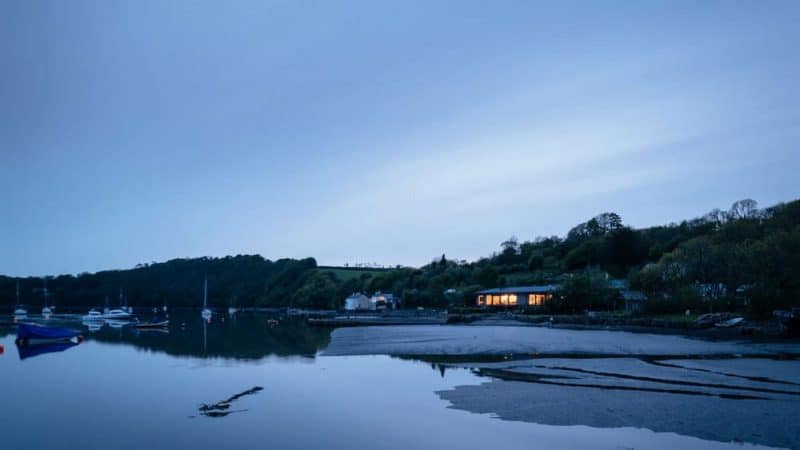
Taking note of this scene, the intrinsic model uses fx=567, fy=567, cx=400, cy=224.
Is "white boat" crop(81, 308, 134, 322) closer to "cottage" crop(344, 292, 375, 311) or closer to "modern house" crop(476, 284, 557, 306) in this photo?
"cottage" crop(344, 292, 375, 311)

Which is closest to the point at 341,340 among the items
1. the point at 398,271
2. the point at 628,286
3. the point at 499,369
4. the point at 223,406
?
the point at 499,369

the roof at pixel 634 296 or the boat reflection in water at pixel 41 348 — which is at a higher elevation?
the roof at pixel 634 296

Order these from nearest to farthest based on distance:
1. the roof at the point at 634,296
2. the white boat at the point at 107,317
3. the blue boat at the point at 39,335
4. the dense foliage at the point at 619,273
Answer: the blue boat at the point at 39,335 < the dense foliage at the point at 619,273 < the roof at the point at 634,296 < the white boat at the point at 107,317

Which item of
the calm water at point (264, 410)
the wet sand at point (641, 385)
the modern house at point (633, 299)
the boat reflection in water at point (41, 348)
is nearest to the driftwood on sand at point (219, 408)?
the calm water at point (264, 410)

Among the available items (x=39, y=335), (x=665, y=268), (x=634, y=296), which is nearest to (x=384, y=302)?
(x=634, y=296)

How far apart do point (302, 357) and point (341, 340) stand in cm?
1355

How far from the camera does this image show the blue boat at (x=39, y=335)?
49750 millimetres

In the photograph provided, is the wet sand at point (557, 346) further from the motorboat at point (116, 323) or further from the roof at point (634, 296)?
the motorboat at point (116, 323)

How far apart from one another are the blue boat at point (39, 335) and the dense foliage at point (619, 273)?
2122 inches

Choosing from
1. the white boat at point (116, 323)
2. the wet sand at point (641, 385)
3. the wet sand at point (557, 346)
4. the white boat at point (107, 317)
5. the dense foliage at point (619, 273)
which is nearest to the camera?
the wet sand at point (641, 385)

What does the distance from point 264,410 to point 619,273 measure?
3870 inches

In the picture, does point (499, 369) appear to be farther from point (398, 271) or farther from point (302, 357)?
point (398, 271)

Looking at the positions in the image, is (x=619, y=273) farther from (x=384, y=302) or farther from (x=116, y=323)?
(x=116, y=323)

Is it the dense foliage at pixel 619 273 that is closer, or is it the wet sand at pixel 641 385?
the wet sand at pixel 641 385
